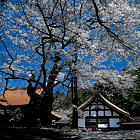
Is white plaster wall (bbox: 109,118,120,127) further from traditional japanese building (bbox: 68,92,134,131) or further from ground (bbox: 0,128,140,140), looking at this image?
ground (bbox: 0,128,140,140)

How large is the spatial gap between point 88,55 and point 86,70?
1102mm

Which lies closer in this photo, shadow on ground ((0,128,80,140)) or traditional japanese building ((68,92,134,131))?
shadow on ground ((0,128,80,140))

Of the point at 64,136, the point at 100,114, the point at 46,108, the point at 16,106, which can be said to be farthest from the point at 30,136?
the point at 16,106

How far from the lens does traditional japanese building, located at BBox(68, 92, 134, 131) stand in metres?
15.9

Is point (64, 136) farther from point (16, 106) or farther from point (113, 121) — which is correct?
point (16, 106)

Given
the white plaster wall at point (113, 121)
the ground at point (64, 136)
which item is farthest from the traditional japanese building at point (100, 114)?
the ground at point (64, 136)

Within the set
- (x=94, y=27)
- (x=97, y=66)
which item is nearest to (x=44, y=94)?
(x=97, y=66)

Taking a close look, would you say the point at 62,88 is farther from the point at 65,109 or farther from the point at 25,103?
the point at 25,103

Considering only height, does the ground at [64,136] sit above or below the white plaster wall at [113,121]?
above

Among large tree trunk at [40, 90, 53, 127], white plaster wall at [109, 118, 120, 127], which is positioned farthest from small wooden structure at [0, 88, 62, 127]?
white plaster wall at [109, 118, 120, 127]

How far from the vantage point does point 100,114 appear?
16562 millimetres

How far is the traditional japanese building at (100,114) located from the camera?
15.9 m

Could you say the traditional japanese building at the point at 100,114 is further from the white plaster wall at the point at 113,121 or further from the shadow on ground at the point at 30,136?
the shadow on ground at the point at 30,136

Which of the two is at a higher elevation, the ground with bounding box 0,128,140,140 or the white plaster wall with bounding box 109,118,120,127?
the ground with bounding box 0,128,140,140
